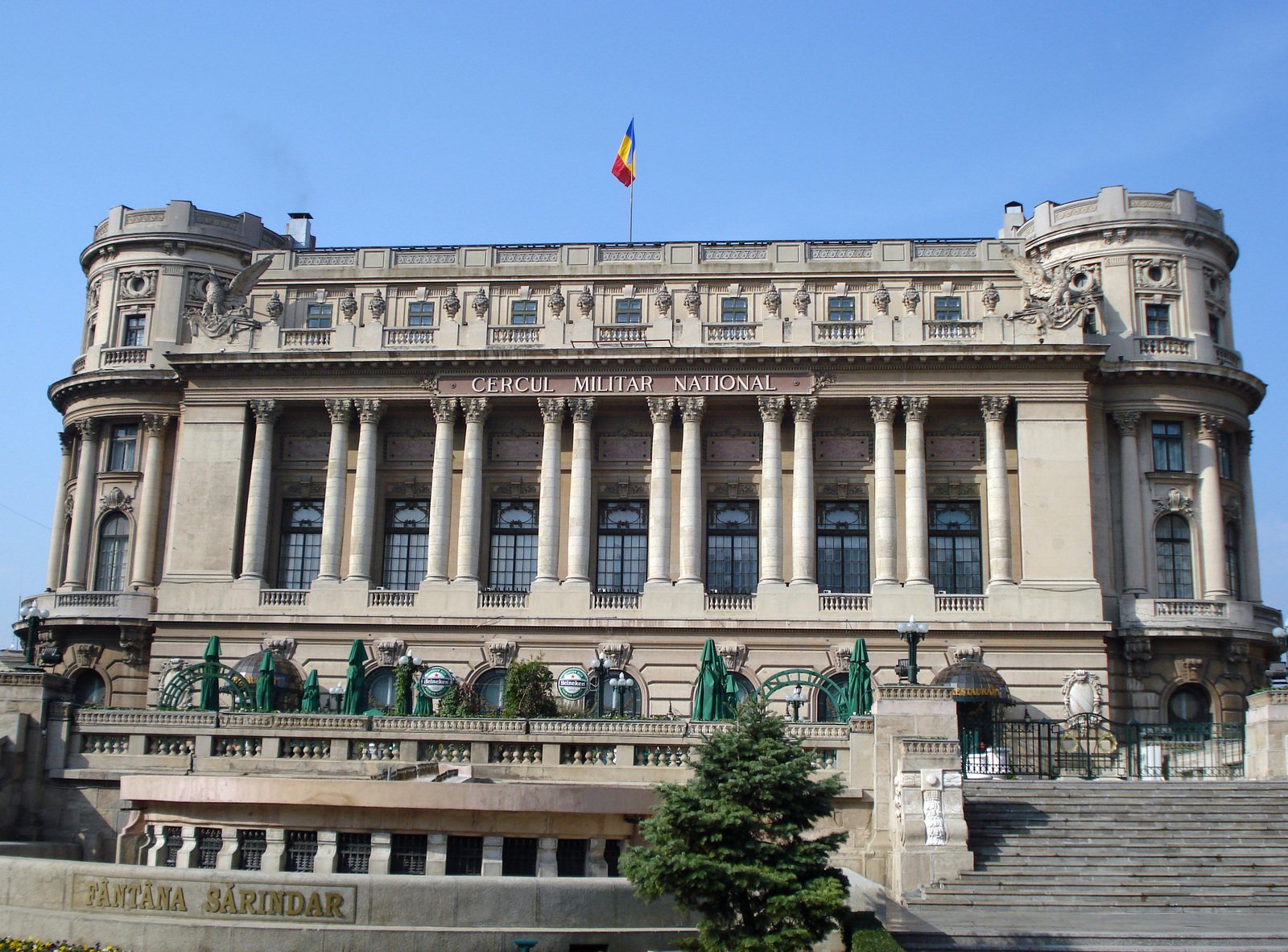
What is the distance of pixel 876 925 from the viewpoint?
2578 cm

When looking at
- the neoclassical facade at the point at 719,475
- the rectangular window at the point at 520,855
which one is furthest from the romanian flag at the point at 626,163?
the rectangular window at the point at 520,855

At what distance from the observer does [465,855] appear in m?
31.1

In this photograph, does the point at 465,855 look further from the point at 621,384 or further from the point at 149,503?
the point at 149,503

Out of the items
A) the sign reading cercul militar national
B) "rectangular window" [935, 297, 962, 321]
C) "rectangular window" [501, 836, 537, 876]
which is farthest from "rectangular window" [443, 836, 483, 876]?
"rectangular window" [935, 297, 962, 321]

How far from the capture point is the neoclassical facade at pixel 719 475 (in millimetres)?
53219

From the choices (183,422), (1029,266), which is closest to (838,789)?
(1029,266)

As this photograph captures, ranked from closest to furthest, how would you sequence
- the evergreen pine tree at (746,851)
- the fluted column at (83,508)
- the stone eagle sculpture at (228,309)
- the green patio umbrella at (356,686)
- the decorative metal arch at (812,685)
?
the evergreen pine tree at (746,851)
the decorative metal arch at (812,685)
the green patio umbrella at (356,686)
the stone eagle sculpture at (228,309)
the fluted column at (83,508)

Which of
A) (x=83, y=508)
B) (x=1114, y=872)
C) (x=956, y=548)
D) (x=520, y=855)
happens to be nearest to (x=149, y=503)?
(x=83, y=508)

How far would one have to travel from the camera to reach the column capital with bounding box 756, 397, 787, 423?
181 feet

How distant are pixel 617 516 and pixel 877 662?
11.5 m

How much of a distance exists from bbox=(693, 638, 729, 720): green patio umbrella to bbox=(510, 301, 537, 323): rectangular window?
22027mm

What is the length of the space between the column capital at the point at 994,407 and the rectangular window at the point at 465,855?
98.0 ft

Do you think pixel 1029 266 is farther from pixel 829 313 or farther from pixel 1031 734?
pixel 1031 734

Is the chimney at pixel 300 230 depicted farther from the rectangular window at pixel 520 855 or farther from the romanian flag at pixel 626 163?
the rectangular window at pixel 520 855
